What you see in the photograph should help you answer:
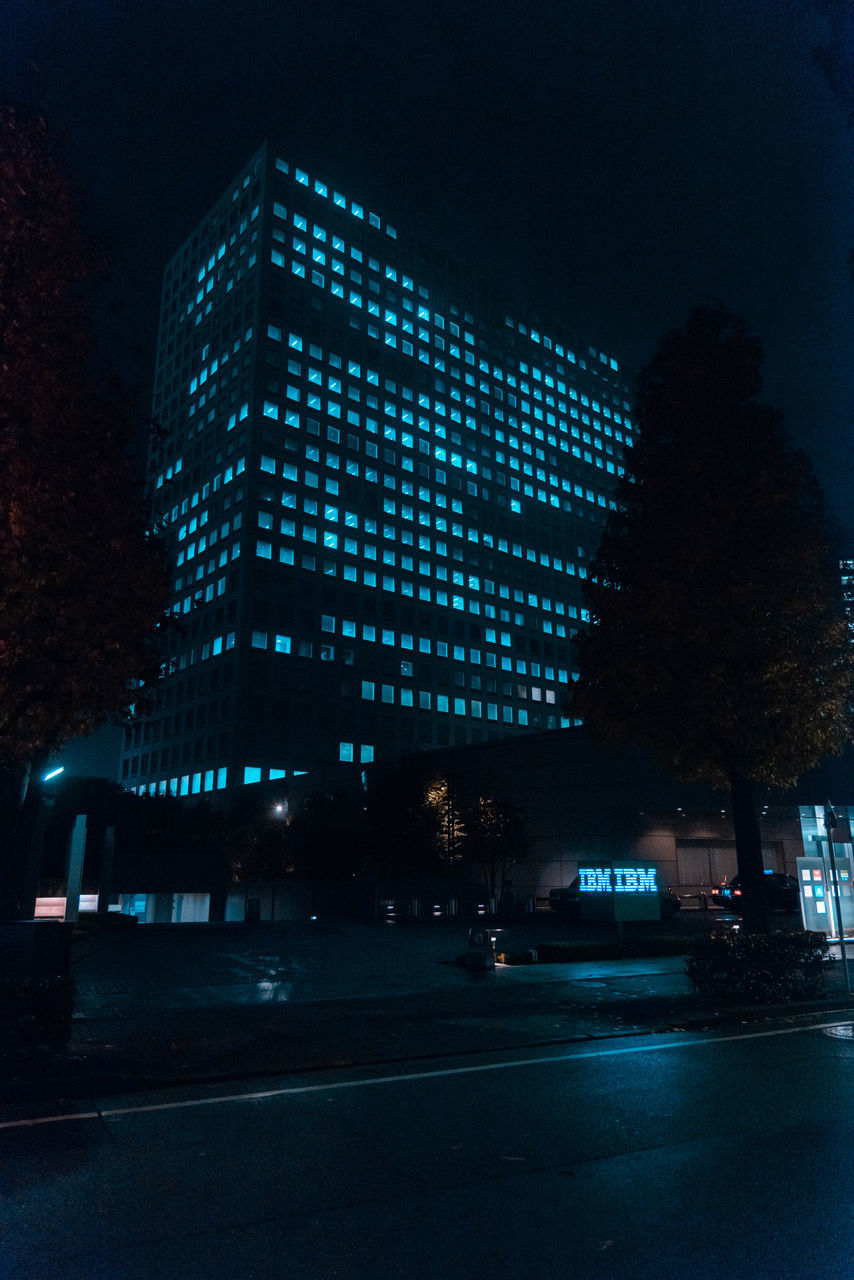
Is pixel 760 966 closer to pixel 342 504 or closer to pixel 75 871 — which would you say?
pixel 75 871

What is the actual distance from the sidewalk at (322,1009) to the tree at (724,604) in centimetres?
349

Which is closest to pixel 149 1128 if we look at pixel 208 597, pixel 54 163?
pixel 54 163

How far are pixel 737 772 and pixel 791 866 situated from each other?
3661cm

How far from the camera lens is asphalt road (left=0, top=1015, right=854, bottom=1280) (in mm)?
4457

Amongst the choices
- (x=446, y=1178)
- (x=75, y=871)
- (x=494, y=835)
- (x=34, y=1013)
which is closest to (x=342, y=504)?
(x=494, y=835)

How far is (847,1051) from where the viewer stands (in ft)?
33.0

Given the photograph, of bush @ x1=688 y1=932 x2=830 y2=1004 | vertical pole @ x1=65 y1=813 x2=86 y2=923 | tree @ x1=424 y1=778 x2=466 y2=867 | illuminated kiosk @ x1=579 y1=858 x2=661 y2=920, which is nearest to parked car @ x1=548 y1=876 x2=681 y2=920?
tree @ x1=424 y1=778 x2=466 y2=867

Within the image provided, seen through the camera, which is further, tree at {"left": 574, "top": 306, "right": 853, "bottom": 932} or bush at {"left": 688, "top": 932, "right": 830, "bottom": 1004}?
tree at {"left": 574, "top": 306, "right": 853, "bottom": 932}

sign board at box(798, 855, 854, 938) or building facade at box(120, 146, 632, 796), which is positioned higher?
building facade at box(120, 146, 632, 796)

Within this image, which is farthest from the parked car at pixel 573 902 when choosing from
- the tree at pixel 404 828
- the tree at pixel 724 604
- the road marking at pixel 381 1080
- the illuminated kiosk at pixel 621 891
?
the road marking at pixel 381 1080

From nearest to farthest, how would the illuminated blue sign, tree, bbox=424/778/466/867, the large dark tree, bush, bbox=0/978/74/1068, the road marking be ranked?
the road marking → bush, bbox=0/978/74/1068 → the large dark tree → the illuminated blue sign → tree, bbox=424/778/466/867

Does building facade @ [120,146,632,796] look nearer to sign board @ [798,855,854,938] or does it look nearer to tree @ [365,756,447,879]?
tree @ [365,756,447,879]

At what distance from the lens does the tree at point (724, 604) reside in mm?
Answer: 15109

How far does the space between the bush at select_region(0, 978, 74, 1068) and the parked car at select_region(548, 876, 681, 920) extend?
93.0 ft
